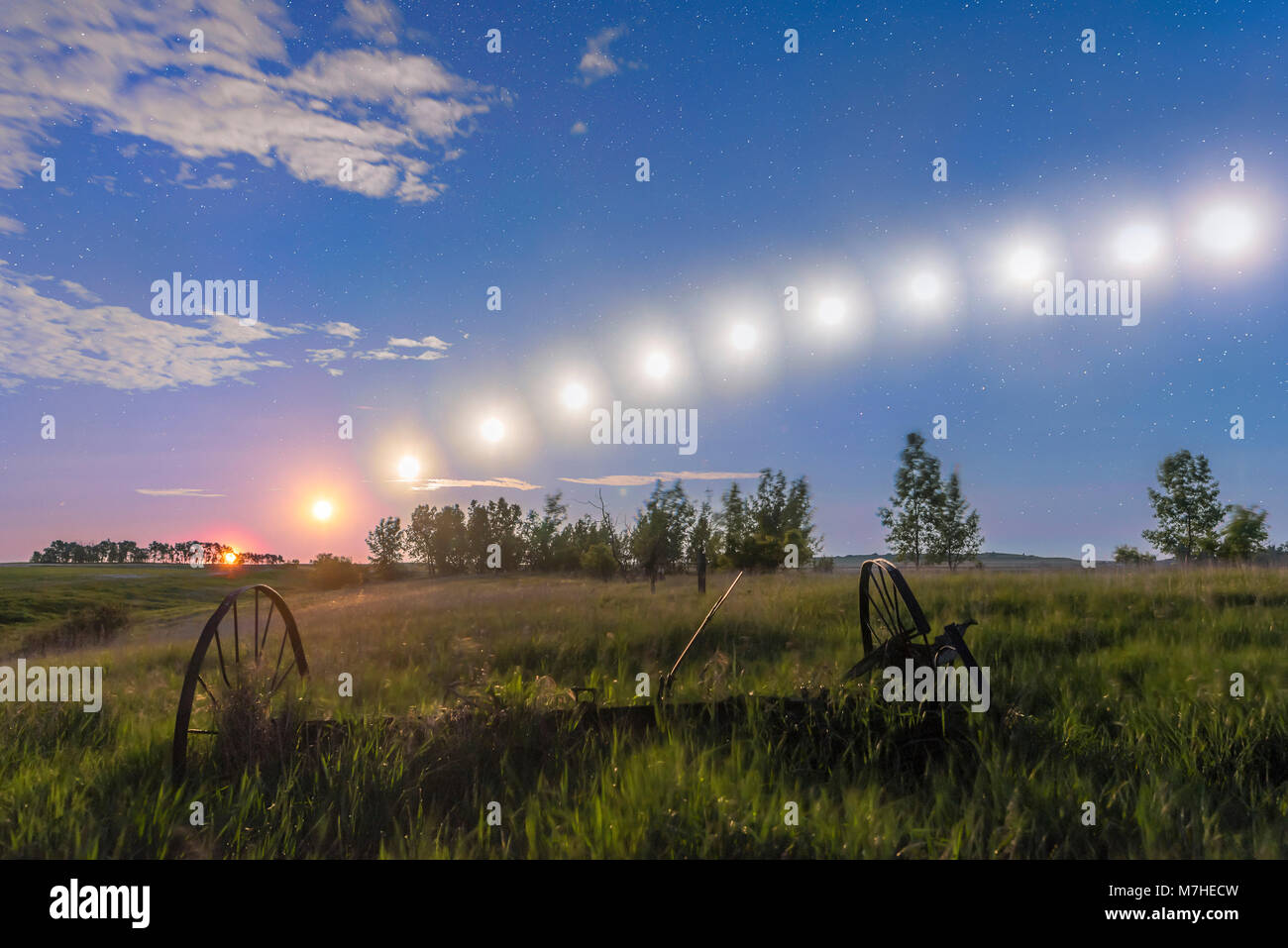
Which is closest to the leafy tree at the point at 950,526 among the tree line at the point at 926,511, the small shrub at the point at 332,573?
the tree line at the point at 926,511

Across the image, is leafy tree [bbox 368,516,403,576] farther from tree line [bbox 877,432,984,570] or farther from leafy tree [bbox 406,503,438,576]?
tree line [bbox 877,432,984,570]

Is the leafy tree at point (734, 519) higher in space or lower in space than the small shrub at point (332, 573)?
higher

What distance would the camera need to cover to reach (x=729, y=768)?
17.8 ft

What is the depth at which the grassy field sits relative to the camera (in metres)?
4.46

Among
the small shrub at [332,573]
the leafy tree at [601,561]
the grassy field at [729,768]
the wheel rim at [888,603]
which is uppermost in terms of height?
the wheel rim at [888,603]

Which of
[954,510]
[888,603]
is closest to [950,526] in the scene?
[954,510]

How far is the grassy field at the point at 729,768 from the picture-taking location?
14.6ft

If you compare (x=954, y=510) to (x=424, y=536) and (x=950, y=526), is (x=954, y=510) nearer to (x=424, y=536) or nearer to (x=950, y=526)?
(x=950, y=526)

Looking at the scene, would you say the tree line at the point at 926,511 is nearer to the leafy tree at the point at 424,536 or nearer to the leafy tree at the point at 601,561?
the leafy tree at the point at 601,561

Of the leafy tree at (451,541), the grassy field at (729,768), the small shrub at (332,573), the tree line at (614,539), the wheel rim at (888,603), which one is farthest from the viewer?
the leafy tree at (451,541)

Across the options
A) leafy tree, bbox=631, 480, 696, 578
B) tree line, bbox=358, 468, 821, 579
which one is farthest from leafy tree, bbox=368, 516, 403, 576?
leafy tree, bbox=631, 480, 696, 578
